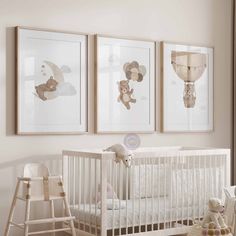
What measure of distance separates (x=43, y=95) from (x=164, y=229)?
132 cm

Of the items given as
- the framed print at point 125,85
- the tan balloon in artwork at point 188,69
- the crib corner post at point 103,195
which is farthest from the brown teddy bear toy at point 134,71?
the crib corner post at point 103,195

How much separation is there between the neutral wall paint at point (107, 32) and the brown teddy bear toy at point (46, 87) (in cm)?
20

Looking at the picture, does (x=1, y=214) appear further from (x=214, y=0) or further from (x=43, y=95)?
(x=214, y=0)

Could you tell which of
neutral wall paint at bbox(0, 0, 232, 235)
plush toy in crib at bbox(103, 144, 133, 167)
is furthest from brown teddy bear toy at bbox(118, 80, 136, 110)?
plush toy in crib at bbox(103, 144, 133, 167)

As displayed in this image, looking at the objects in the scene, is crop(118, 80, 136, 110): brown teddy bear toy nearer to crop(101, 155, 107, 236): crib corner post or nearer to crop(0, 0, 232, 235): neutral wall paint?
crop(0, 0, 232, 235): neutral wall paint

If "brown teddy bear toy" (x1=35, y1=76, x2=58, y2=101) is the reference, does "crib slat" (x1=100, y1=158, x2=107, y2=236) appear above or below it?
below

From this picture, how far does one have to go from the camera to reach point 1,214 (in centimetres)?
405

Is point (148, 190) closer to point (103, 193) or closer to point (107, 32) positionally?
point (103, 193)

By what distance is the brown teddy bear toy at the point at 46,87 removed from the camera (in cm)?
422

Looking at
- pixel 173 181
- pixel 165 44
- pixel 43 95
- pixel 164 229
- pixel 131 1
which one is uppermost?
pixel 131 1

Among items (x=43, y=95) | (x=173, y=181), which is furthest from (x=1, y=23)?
(x=173, y=181)

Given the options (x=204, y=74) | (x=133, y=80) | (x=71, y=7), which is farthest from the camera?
(x=204, y=74)

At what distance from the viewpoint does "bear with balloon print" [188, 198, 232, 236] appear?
10.6 ft

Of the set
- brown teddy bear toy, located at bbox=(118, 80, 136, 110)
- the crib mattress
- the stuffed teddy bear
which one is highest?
brown teddy bear toy, located at bbox=(118, 80, 136, 110)
